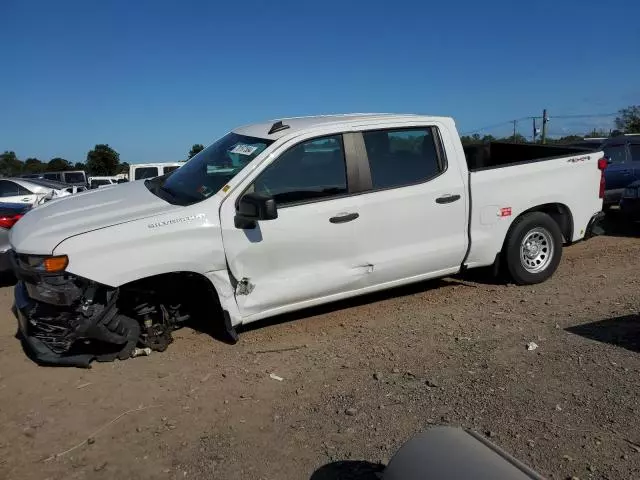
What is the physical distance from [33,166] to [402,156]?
77.5 m

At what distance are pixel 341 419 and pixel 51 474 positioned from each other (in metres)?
1.68

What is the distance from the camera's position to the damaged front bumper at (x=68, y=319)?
405cm

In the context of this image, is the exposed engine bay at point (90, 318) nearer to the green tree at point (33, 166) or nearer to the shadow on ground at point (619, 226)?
the shadow on ground at point (619, 226)

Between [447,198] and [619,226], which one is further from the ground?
[447,198]

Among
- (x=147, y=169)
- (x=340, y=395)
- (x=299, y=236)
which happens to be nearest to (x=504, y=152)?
(x=299, y=236)

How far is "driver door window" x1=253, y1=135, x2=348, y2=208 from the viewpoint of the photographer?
4641 mm

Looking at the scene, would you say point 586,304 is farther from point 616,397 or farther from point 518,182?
point 616,397

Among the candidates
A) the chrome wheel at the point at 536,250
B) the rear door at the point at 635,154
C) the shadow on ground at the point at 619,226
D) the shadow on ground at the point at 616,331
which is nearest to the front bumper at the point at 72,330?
the shadow on ground at the point at 616,331

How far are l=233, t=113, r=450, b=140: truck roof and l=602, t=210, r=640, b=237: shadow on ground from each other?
5.35m

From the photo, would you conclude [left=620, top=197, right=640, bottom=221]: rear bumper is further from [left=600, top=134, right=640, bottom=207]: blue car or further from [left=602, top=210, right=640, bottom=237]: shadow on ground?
[left=600, top=134, right=640, bottom=207]: blue car

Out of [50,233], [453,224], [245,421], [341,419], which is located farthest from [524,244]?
[50,233]

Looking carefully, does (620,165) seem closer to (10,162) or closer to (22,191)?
(22,191)

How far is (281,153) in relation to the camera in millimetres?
4676

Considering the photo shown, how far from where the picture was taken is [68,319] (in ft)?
13.7
